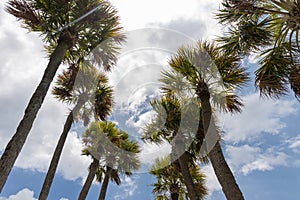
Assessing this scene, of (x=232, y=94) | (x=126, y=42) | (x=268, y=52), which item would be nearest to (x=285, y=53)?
(x=268, y=52)

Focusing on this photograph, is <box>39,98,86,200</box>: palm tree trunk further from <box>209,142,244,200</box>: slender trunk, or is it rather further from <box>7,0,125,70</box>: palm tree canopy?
<box>209,142,244,200</box>: slender trunk

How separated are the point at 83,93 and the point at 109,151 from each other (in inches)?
164

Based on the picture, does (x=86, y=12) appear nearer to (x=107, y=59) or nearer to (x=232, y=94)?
(x=107, y=59)

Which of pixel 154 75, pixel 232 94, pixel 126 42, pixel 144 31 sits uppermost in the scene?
pixel 144 31

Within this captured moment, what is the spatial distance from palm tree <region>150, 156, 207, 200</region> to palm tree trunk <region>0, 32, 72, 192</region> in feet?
24.3

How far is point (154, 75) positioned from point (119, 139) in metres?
5.10

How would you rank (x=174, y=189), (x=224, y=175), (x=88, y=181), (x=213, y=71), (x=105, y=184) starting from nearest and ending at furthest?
(x=224, y=175) < (x=213, y=71) < (x=88, y=181) < (x=174, y=189) < (x=105, y=184)

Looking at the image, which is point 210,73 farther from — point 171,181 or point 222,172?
point 171,181

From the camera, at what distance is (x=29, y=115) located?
638cm

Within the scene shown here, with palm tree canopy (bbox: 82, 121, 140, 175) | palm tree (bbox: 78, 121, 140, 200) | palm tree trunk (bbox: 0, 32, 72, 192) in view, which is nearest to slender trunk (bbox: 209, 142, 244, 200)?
palm tree trunk (bbox: 0, 32, 72, 192)

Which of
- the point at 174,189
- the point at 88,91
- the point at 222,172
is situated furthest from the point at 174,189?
the point at 222,172

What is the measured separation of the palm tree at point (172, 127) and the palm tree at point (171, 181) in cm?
149

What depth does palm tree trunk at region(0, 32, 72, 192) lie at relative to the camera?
18.3ft

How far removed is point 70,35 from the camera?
26.5 ft
